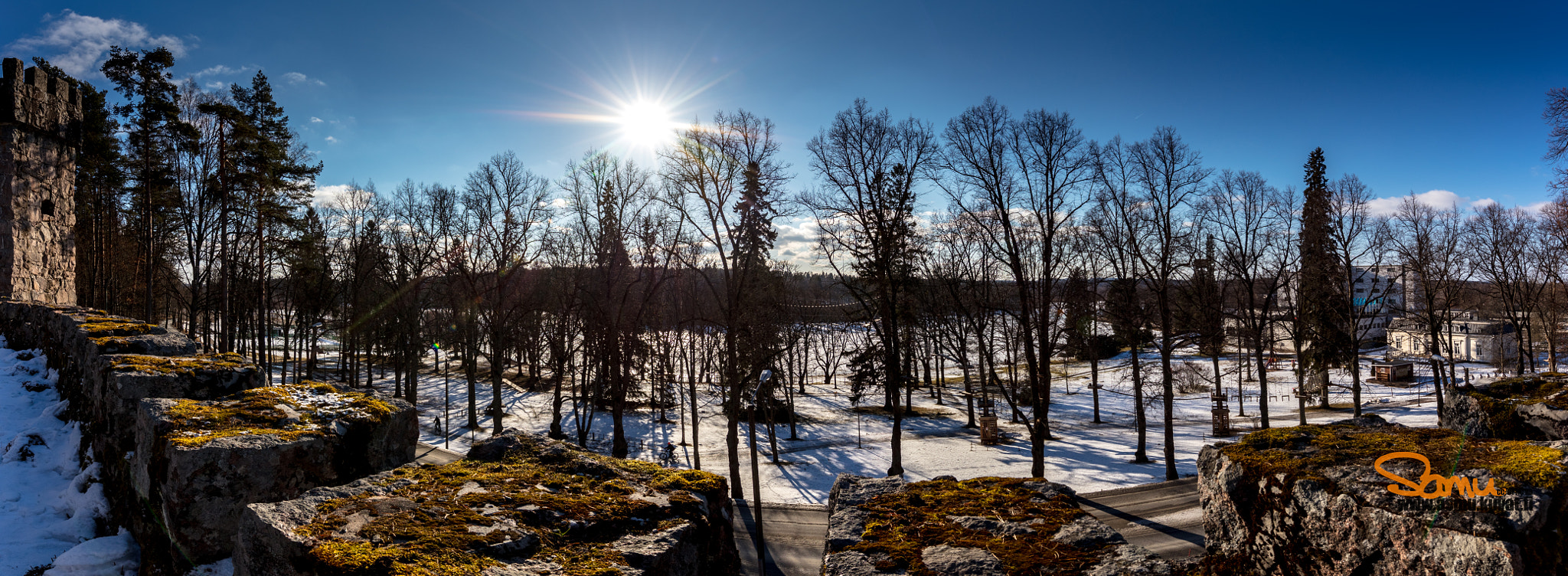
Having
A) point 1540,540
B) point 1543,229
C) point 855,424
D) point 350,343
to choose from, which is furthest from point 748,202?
point 1543,229

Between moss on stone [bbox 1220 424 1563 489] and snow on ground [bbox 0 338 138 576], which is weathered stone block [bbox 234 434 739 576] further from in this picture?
moss on stone [bbox 1220 424 1563 489]

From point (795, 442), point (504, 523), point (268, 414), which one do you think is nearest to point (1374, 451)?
point (504, 523)

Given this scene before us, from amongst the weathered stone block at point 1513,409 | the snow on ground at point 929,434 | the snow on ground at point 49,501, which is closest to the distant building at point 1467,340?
the snow on ground at point 929,434

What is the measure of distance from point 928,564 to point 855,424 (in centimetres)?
2905

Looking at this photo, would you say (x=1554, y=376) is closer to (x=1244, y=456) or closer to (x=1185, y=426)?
(x=1244, y=456)

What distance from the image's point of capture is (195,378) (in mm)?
6254

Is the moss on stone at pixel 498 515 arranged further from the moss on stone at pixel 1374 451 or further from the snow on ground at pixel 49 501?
the moss on stone at pixel 1374 451

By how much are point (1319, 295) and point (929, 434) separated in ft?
69.0

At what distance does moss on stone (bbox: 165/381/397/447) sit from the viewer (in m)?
4.55

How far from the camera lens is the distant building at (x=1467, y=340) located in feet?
138

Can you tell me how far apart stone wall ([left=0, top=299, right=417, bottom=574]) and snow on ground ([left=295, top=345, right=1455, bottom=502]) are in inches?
563

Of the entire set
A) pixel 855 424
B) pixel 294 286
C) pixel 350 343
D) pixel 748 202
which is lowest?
pixel 855 424

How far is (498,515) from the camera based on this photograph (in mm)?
3441

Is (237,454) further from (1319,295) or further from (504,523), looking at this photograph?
(1319,295)
